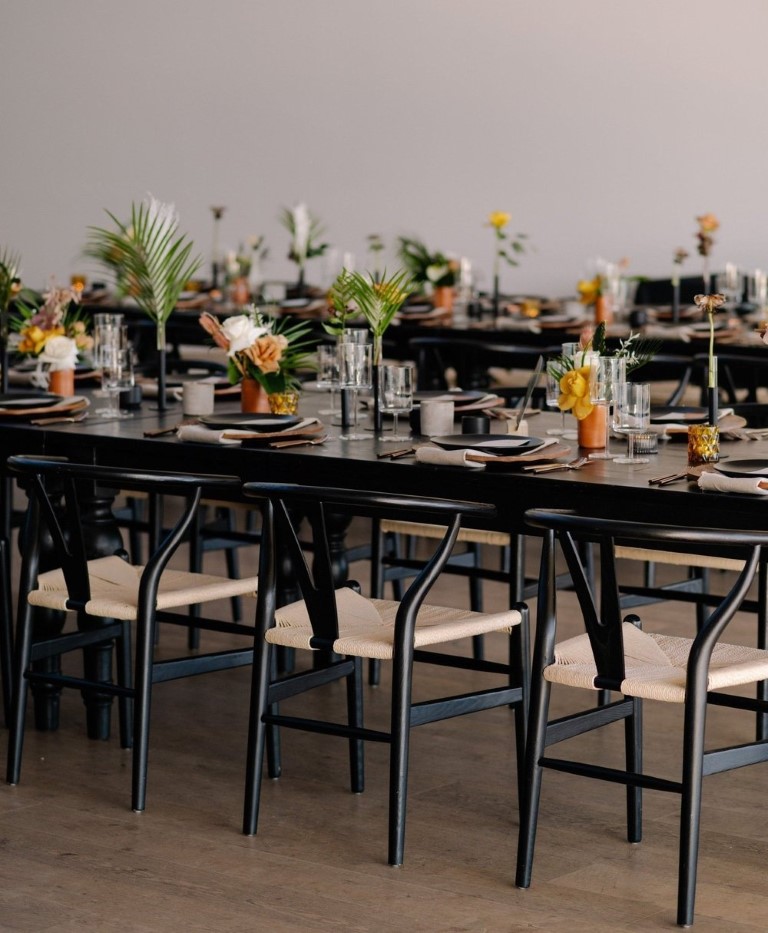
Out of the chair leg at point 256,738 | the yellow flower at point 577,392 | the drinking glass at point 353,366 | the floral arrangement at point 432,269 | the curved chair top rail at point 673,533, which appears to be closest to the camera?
the curved chair top rail at point 673,533

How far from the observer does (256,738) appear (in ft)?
10.2

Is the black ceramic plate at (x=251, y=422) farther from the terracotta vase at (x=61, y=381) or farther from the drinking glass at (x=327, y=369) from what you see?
the terracotta vase at (x=61, y=381)

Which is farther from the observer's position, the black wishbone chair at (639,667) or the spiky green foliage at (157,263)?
the spiky green foliage at (157,263)

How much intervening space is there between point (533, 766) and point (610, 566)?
0.43 metres

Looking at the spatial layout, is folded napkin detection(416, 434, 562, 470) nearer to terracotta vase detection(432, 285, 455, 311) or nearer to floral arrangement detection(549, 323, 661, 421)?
floral arrangement detection(549, 323, 661, 421)

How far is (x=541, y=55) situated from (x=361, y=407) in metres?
5.99

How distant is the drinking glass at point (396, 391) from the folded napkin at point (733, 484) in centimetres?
96

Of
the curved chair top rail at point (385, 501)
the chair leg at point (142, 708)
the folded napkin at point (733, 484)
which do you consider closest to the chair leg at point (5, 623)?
the chair leg at point (142, 708)

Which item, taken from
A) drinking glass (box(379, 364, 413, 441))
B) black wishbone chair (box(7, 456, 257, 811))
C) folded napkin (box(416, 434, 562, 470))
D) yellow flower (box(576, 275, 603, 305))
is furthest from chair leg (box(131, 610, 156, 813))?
yellow flower (box(576, 275, 603, 305))

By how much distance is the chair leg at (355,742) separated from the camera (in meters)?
3.38

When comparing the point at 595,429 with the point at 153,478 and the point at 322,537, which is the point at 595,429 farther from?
the point at 153,478

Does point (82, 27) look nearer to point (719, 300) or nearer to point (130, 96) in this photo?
point (130, 96)

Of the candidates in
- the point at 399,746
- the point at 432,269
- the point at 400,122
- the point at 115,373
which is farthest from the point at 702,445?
the point at 400,122

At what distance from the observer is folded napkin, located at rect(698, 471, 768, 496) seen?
2.90 meters
